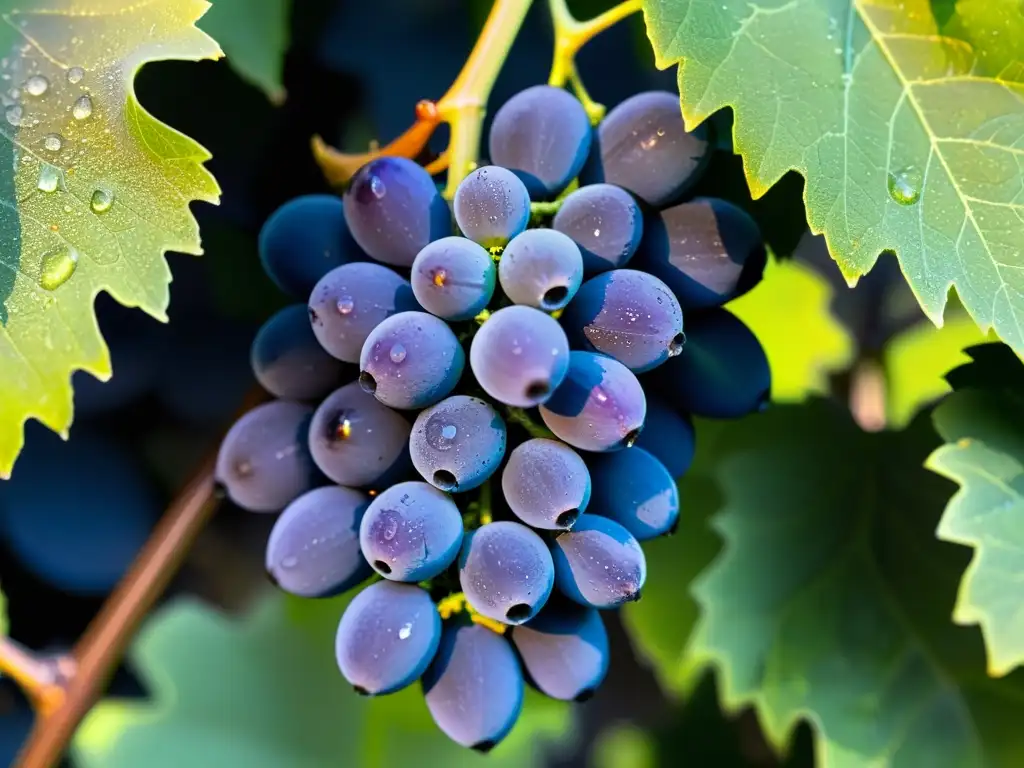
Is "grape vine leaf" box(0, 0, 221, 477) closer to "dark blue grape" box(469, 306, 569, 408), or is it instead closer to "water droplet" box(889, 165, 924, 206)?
"dark blue grape" box(469, 306, 569, 408)

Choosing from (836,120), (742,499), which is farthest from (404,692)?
(836,120)

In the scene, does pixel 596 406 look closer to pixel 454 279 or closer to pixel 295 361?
pixel 454 279

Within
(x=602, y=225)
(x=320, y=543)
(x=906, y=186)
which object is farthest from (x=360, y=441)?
(x=906, y=186)

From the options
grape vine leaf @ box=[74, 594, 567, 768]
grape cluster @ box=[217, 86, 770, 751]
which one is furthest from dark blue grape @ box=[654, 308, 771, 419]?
grape vine leaf @ box=[74, 594, 567, 768]

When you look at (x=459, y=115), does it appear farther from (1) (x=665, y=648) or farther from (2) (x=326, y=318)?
(1) (x=665, y=648)

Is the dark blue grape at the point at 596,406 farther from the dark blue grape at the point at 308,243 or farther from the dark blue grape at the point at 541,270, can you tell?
the dark blue grape at the point at 308,243
